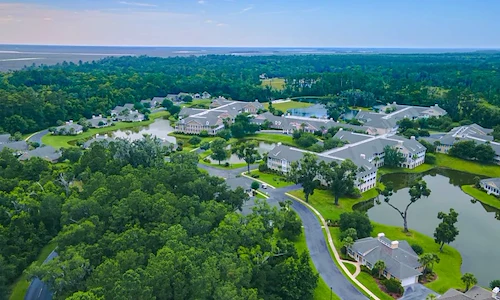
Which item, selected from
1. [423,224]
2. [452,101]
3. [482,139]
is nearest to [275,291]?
[423,224]

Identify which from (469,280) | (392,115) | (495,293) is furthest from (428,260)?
(392,115)

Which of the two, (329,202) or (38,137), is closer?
(329,202)

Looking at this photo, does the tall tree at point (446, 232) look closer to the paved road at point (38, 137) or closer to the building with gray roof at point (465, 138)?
the building with gray roof at point (465, 138)

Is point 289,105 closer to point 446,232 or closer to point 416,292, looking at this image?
point 446,232

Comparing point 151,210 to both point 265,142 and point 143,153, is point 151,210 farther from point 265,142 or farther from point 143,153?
point 265,142

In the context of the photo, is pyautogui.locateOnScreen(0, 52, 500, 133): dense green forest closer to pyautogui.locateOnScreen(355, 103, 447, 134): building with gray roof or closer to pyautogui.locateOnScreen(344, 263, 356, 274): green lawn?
pyautogui.locateOnScreen(355, 103, 447, 134): building with gray roof

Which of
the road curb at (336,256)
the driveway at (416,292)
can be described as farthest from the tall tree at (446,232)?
the road curb at (336,256)

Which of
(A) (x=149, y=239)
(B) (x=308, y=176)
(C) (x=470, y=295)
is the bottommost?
(C) (x=470, y=295)
